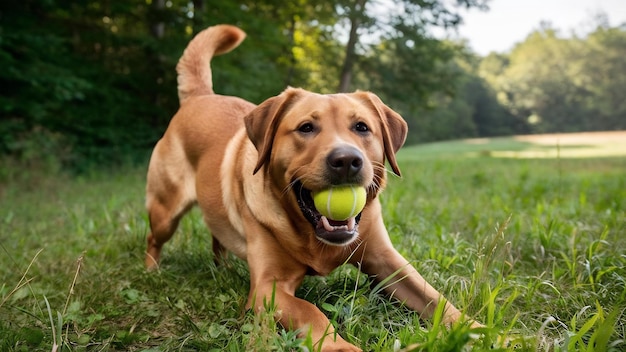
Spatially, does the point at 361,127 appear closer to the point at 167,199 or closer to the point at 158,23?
the point at 167,199

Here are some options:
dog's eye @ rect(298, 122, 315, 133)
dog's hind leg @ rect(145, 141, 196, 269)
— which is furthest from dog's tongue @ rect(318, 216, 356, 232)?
dog's hind leg @ rect(145, 141, 196, 269)

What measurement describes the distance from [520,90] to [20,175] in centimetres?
6061

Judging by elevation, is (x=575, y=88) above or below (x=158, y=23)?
below

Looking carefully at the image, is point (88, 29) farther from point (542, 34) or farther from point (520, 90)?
point (542, 34)

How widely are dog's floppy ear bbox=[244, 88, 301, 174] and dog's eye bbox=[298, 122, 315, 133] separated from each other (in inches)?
7.2

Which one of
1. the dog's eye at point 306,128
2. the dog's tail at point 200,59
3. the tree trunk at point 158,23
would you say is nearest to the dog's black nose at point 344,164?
the dog's eye at point 306,128

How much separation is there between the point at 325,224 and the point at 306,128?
20.3 inches

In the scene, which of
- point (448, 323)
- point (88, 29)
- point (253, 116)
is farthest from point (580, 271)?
point (88, 29)

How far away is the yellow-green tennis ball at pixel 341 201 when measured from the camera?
226cm

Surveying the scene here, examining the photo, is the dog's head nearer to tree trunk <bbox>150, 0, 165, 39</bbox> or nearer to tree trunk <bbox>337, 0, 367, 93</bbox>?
tree trunk <bbox>150, 0, 165, 39</bbox>

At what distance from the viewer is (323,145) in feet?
7.84

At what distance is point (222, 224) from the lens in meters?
3.35

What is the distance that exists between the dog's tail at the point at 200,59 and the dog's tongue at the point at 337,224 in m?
2.25

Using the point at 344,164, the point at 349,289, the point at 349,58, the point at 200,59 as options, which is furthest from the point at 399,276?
the point at 349,58
